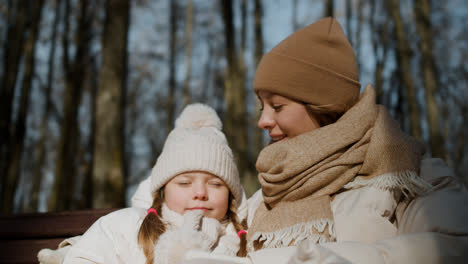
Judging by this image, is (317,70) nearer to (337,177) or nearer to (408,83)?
(337,177)

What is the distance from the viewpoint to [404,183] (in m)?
1.90

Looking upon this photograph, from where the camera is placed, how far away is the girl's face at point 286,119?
235cm

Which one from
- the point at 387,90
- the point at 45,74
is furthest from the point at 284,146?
the point at 45,74

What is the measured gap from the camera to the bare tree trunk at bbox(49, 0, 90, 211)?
930 cm

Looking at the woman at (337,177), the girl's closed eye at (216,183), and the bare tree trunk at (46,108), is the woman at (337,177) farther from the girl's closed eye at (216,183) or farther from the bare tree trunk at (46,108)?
the bare tree trunk at (46,108)

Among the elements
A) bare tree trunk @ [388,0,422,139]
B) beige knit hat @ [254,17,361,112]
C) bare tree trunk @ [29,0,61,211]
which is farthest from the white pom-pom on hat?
bare tree trunk @ [29,0,61,211]

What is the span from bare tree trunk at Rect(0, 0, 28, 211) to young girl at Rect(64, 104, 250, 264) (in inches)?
276

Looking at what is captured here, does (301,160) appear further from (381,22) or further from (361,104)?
(381,22)

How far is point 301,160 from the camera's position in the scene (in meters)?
2.13

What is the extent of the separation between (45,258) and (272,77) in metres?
1.66

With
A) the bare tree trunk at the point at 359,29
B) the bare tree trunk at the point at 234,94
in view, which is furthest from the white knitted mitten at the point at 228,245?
the bare tree trunk at the point at 359,29

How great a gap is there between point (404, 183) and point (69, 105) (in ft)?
28.8

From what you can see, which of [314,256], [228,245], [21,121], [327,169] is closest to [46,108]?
[21,121]

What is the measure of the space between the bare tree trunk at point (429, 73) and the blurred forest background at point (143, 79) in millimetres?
22
